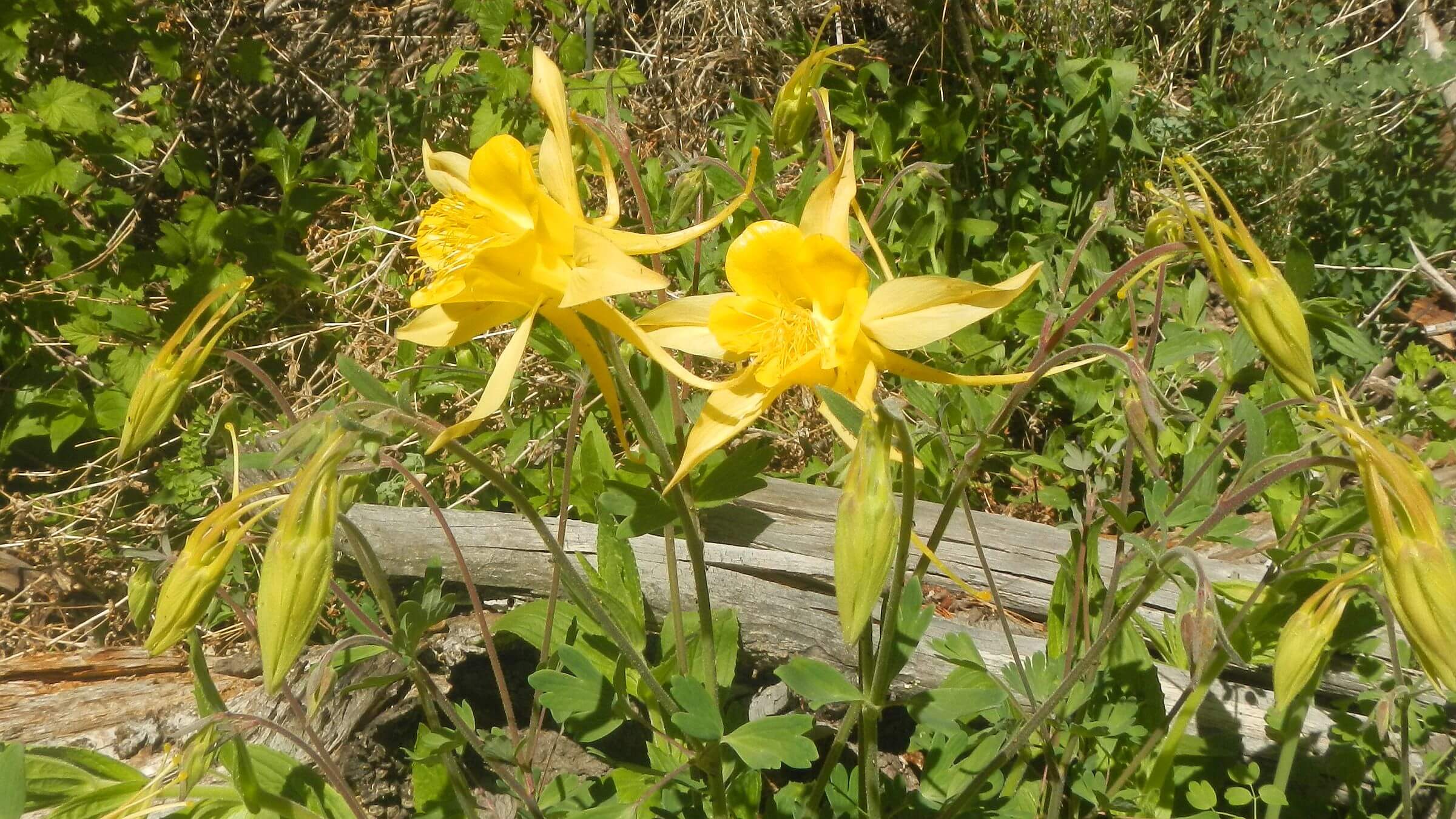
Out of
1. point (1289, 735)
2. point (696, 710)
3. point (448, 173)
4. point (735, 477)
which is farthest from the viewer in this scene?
point (1289, 735)

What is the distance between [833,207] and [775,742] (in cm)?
81

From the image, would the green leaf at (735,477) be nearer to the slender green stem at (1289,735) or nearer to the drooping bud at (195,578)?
the drooping bud at (195,578)

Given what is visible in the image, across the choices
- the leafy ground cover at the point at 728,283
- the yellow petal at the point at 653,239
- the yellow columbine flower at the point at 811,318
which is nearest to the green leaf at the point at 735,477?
the leafy ground cover at the point at 728,283

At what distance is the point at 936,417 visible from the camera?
2.20 m

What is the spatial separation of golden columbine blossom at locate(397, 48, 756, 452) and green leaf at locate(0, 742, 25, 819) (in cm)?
75

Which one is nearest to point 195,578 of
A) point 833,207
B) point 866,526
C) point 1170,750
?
point 866,526

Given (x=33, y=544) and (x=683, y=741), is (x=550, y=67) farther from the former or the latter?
(x=33, y=544)

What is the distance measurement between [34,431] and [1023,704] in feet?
10.2

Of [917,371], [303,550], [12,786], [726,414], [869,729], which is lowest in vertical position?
[12,786]

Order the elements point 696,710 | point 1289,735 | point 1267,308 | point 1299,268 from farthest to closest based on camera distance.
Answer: point 1299,268 → point 1289,735 → point 696,710 → point 1267,308

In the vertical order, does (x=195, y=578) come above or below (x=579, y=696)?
above

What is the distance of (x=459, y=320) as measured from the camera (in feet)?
4.87

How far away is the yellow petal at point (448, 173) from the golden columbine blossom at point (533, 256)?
0.01m

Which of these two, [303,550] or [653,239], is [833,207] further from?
[303,550]
